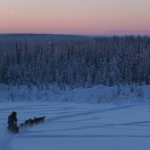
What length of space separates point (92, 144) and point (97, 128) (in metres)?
1.64

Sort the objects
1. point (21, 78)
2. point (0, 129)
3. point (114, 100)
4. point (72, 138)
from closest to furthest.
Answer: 1. point (72, 138)
2. point (0, 129)
3. point (114, 100)
4. point (21, 78)

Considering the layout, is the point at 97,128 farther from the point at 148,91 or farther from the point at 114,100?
the point at 148,91

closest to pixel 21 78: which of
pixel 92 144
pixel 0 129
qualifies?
pixel 0 129

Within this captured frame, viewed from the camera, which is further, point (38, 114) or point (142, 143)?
point (38, 114)

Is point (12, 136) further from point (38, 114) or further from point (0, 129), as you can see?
point (38, 114)

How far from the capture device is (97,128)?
24.3 ft

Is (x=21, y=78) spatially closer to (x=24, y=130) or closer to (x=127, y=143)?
(x=24, y=130)

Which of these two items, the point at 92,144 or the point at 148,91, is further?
the point at 148,91

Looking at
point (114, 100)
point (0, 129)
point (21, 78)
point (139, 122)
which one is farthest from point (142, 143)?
point (21, 78)

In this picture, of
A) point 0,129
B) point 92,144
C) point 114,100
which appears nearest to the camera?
point 92,144

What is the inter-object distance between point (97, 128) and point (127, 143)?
66.9 inches

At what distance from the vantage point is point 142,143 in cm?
583

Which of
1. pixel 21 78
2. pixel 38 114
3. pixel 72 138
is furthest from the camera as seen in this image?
pixel 21 78

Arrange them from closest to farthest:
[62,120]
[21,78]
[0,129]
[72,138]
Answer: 1. [72,138]
2. [0,129]
3. [62,120]
4. [21,78]
